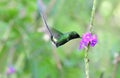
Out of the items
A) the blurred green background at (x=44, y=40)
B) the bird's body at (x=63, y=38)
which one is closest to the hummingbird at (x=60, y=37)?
the bird's body at (x=63, y=38)

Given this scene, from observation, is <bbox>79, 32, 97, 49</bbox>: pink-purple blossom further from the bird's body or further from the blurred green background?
the blurred green background

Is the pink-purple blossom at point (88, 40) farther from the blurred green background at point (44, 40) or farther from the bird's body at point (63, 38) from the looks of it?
the blurred green background at point (44, 40)

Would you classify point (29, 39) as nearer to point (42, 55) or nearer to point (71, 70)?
point (42, 55)

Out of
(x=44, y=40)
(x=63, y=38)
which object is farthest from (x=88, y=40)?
(x=44, y=40)

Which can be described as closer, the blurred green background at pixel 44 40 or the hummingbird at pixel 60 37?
the hummingbird at pixel 60 37

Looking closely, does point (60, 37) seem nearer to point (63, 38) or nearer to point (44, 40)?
point (63, 38)

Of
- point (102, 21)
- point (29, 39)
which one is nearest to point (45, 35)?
point (29, 39)

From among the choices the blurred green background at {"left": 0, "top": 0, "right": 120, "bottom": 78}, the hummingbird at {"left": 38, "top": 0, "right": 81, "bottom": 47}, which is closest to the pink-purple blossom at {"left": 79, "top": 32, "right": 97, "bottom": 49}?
the hummingbird at {"left": 38, "top": 0, "right": 81, "bottom": 47}

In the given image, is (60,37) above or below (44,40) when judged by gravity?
above
